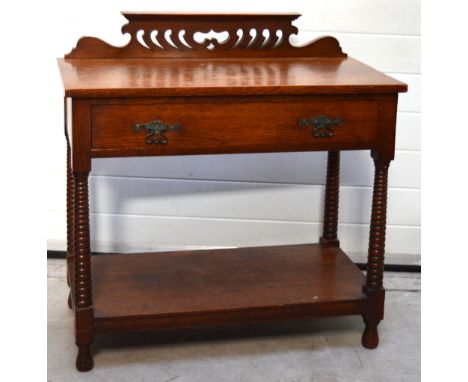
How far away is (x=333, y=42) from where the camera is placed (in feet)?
9.87

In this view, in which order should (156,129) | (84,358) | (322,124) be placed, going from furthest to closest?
(84,358) → (322,124) → (156,129)

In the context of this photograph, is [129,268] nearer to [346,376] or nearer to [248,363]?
[248,363]

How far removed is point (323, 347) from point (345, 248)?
34.4 inches

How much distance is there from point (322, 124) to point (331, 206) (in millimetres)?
873

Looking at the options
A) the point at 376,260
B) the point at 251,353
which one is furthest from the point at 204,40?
the point at 251,353

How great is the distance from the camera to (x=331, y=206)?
10.7ft

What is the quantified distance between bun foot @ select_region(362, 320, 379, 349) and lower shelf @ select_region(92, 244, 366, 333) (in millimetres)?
102

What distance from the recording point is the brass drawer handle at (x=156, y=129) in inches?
91.6

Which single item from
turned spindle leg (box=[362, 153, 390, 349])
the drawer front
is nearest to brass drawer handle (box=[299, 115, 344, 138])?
the drawer front

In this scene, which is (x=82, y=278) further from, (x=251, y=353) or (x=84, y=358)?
(x=251, y=353)

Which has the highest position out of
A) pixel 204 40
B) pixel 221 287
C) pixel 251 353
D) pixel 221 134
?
pixel 204 40

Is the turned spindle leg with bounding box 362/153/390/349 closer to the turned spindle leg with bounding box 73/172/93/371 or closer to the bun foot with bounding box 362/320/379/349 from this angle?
the bun foot with bounding box 362/320/379/349

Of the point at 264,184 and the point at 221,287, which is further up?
the point at 264,184

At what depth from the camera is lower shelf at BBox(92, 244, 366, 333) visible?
8.60 ft
